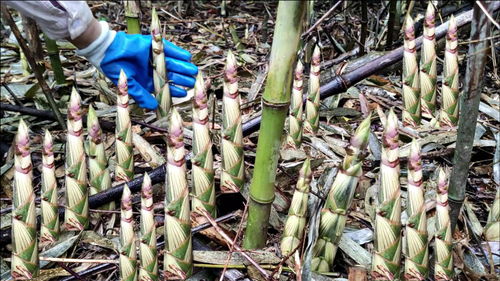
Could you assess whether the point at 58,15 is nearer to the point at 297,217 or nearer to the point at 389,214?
the point at 297,217

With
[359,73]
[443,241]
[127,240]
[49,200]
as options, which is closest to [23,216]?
[49,200]

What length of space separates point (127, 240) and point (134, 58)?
30.7 inches

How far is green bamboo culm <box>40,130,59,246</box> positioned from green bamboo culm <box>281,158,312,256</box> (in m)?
0.48

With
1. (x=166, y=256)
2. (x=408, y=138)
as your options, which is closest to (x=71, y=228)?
(x=166, y=256)

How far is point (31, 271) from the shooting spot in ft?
3.17

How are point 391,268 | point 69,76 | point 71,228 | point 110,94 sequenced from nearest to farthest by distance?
point 391,268, point 71,228, point 110,94, point 69,76

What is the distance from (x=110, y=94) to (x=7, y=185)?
0.48m

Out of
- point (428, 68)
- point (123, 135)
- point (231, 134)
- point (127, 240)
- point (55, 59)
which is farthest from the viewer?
point (55, 59)

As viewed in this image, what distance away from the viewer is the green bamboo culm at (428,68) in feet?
4.30

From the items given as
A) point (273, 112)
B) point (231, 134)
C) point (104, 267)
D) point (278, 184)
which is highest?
point (273, 112)

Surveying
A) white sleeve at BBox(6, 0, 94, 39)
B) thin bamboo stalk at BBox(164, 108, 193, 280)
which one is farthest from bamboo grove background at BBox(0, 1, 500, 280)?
white sleeve at BBox(6, 0, 94, 39)

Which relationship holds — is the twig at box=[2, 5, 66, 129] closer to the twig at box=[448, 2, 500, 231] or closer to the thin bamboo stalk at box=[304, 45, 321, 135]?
the thin bamboo stalk at box=[304, 45, 321, 135]

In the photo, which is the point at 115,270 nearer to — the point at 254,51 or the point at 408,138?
the point at 408,138

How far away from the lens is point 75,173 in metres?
1.07
